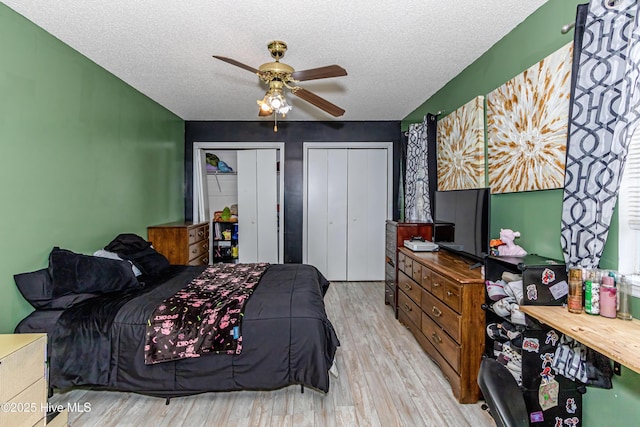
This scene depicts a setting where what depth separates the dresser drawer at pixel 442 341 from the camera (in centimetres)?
229

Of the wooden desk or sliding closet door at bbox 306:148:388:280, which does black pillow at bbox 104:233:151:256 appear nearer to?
sliding closet door at bbox 306:148:388:280

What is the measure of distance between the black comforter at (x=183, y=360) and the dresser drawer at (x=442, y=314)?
85 cm

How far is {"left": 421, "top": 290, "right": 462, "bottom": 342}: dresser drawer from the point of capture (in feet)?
7.46

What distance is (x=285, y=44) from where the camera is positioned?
2.63 meters

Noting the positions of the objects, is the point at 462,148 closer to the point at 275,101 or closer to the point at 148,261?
the point at 275,101

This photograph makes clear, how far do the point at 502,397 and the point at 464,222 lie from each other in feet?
6.68

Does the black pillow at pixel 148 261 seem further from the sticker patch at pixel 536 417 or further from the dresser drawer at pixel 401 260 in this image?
the sticker patch at pixel 536 417

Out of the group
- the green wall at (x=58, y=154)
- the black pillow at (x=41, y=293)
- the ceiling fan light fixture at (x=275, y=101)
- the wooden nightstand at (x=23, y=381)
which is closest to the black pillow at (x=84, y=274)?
the black pillow at (x=41, y=293)

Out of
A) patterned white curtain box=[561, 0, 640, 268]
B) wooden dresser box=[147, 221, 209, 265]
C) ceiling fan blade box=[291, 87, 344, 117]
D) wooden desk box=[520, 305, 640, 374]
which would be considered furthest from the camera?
wooden dresser box=[147, 221, 209, 265]

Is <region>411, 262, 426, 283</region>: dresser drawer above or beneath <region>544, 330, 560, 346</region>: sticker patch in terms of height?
above

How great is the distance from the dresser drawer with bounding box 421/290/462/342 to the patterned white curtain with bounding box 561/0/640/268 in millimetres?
838

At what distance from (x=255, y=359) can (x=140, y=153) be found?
2944 millimetres

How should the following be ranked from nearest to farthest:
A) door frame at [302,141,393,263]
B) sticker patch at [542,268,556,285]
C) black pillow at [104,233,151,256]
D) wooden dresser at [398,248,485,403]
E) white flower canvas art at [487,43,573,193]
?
sticker patch at [542,268,556,285] → white flower canvas art at [487,43,573,193] → wooden dresser at [398,248,485,403] → black pillow at [104,233,151,256] → door frame at [302,141,393,263]

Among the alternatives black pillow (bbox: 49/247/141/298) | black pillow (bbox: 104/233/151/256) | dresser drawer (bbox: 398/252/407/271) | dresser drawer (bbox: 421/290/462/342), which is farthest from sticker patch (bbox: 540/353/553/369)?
black pillow (bbox: 104/233/151/256)
